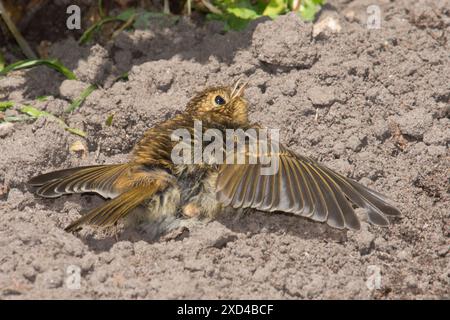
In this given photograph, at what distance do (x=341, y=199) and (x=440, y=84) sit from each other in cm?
157

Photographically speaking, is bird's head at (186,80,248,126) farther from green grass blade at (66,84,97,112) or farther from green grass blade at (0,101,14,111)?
green grass blade at (0,101,14,111)

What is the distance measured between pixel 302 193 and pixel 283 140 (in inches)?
33.4

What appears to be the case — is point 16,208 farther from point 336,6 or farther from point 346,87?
point 336,6

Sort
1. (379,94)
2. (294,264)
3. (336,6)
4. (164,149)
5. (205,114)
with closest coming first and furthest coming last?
(294,264)
(164,149)
(205,114)
(379,94)
(336,6)

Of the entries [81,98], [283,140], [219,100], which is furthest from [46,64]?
[283,140]

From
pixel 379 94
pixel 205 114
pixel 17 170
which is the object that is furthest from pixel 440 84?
pixel 17 170

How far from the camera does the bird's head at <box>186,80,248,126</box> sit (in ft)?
18.5

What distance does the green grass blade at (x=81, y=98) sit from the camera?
6.20 metres

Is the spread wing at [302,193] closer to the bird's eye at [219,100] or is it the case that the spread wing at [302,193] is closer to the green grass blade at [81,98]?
the bird's eye at [219,100]

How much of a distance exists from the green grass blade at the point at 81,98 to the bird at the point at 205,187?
0.88 m

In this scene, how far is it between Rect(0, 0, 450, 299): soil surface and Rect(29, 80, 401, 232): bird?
0.55ft

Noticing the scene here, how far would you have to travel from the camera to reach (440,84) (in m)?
6.05

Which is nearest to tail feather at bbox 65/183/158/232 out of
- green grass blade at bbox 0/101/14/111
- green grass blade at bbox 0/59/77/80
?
green grass blade at bbox 0/101/14/111

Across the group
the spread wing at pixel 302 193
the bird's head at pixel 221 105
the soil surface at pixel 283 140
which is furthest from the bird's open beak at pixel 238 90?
the spread wing at pixel 302 193
